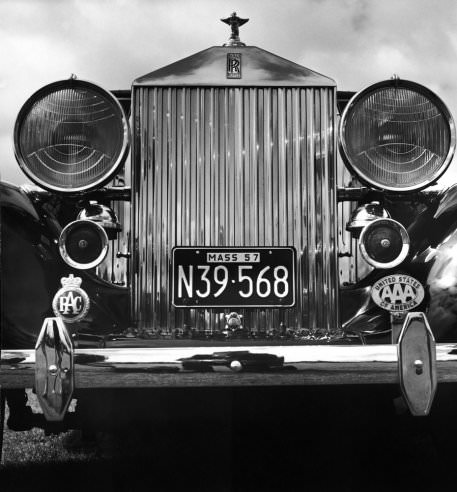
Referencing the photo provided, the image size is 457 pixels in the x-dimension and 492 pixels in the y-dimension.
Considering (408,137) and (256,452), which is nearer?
(408,137)

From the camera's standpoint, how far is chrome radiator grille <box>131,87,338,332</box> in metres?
3.10

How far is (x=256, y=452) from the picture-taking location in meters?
3.68

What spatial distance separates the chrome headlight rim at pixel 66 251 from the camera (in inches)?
115

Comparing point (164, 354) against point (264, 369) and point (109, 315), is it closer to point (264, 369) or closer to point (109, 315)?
point (264, 369)

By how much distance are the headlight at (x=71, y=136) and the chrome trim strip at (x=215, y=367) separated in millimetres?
739

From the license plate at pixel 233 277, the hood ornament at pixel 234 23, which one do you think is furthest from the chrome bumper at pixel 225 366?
the hood ornament at pixel 234 23

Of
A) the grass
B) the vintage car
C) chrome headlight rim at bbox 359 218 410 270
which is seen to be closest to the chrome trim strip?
the vintage car

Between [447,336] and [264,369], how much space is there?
73cm

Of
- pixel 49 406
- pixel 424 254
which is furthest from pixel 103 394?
pixel 424 254

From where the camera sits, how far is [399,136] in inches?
120

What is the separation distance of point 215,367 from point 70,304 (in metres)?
0.62

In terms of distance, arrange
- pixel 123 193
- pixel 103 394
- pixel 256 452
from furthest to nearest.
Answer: pixel 256 452
pixel 123 193
pixel 103 394

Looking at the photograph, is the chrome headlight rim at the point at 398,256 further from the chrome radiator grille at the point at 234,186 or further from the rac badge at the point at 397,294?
the chrome radiator grille at the point at 234,186

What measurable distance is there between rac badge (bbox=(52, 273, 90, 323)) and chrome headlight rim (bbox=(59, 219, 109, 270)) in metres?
0.09
